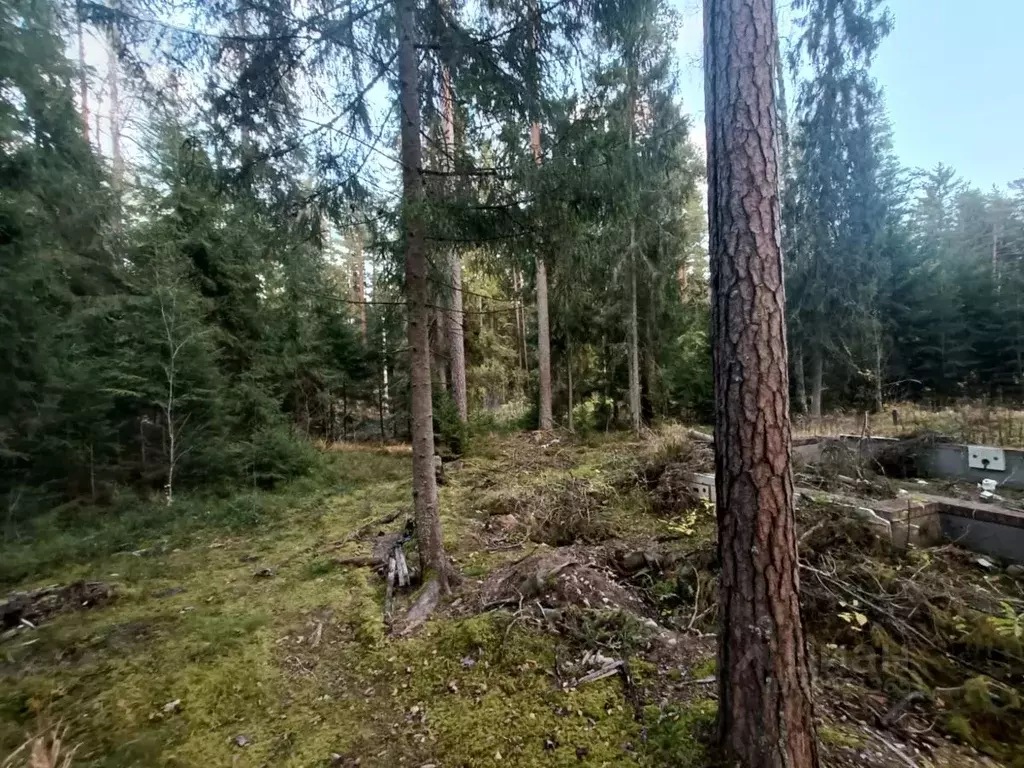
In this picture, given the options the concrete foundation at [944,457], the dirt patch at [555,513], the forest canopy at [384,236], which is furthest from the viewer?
the concrete foundation at [944,457]

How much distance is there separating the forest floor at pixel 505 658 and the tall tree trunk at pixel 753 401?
44 centimetres

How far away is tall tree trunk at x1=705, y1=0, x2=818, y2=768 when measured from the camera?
5.80ft

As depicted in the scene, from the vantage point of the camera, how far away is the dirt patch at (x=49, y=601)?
362 cm

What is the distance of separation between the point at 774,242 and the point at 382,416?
14.7 metres

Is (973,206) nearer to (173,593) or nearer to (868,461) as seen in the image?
(868,461)

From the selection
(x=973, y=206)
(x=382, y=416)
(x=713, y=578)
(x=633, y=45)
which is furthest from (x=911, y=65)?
(x=382, y=416)

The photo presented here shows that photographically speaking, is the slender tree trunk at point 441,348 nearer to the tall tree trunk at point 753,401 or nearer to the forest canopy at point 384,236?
the forest canopy at point 384,236

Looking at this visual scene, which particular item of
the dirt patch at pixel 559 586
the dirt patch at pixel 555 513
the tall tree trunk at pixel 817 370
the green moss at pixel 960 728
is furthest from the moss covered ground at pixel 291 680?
the tall tree trunk at pixel 817 370

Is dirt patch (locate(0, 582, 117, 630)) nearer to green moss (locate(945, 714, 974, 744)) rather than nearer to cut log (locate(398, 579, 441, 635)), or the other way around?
cut log (locate(398, 579, 441, 635))

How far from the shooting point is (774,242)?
181 cm

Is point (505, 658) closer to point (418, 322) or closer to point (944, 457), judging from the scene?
point (418, 322)

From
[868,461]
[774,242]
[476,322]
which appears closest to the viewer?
[774,242]

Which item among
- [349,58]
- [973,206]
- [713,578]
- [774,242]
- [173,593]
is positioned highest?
[973,206]

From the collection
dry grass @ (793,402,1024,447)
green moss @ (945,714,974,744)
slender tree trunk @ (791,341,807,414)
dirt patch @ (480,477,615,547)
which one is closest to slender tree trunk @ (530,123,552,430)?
dry grass @ (793,402,1024,447)
